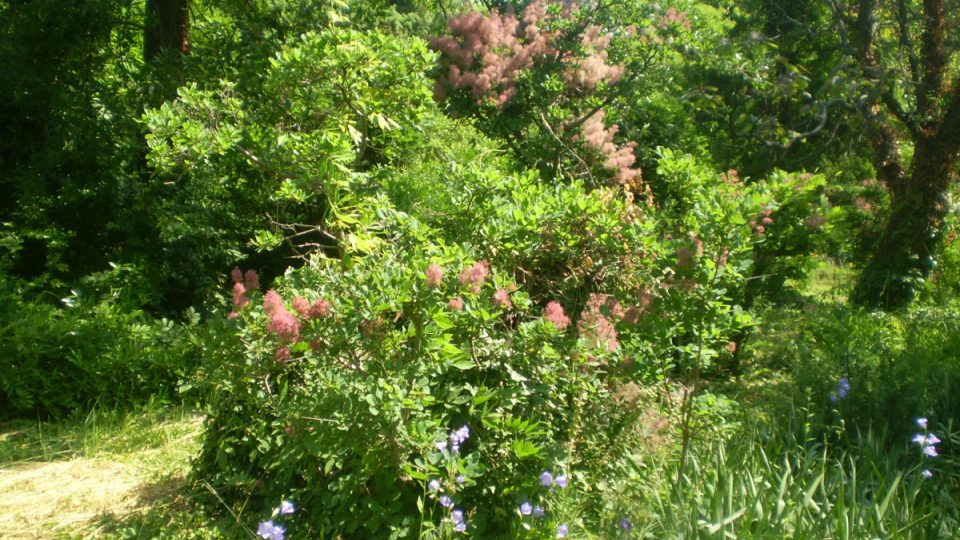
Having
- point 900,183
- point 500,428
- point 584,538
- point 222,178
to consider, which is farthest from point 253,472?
point 900,183

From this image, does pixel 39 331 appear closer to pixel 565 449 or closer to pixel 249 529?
pixel 249 529

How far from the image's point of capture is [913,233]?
827 centimetres

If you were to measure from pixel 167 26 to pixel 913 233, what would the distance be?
Answer: 25.5ft

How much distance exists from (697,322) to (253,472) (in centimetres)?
210

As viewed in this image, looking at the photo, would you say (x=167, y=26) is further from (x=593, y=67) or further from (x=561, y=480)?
(x=561, y=480)

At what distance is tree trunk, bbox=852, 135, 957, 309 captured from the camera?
8.05 metres

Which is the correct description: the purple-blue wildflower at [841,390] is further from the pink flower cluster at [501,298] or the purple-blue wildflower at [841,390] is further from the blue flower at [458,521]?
the blue flower at [458,521]

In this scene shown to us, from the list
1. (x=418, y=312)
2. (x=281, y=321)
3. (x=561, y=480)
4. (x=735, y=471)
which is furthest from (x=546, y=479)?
(x=281, y=321)

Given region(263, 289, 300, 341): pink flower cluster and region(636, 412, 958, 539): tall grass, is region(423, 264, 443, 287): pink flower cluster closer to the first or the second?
region(263, 289, 300, 341): pink flower cluster

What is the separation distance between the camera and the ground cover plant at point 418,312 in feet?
9.84

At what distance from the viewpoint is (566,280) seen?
3914 millimetres

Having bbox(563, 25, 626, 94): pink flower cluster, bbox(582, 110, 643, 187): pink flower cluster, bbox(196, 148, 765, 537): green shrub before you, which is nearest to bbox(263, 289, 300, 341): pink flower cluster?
bbox(196, 148, 765, 537): green shrub

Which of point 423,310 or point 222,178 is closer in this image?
point 423,310

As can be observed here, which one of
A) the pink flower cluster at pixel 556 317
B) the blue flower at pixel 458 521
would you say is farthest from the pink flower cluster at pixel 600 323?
the blue flower at pixel 458 521
